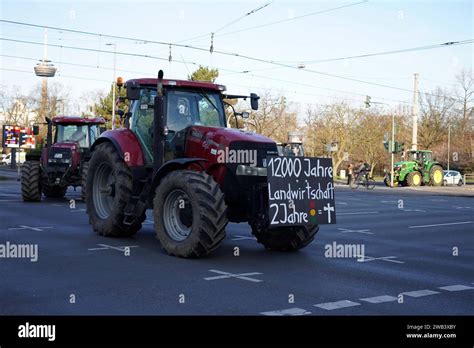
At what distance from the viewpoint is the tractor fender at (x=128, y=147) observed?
12078 mm

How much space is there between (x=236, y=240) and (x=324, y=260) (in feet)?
8.61

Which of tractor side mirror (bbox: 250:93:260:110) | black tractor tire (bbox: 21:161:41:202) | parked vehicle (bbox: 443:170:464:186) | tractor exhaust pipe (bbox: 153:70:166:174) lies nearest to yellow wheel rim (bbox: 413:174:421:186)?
parked vehicle (bbox: 443:170:464:186)

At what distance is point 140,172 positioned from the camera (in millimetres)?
12094

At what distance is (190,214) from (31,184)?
39.2 ft

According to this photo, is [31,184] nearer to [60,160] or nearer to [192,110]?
[60,160]

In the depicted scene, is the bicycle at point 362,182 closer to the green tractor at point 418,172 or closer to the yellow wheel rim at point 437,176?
the green tractor at point 418,172

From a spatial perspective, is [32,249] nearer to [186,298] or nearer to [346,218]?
[186,298]

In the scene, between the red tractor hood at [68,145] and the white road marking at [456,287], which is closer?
the white road marking at [456,287]

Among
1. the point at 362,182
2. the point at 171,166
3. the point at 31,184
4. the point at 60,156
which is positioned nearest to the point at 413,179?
the point at 362,182

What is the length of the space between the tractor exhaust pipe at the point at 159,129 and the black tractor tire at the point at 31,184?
10.6 metres

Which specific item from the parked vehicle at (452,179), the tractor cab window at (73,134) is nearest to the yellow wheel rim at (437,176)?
the parked vehicle at (452,179)

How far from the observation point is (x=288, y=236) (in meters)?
11.2

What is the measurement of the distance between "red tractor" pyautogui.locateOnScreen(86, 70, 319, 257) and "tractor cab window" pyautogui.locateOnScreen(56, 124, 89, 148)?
9.45 meters
